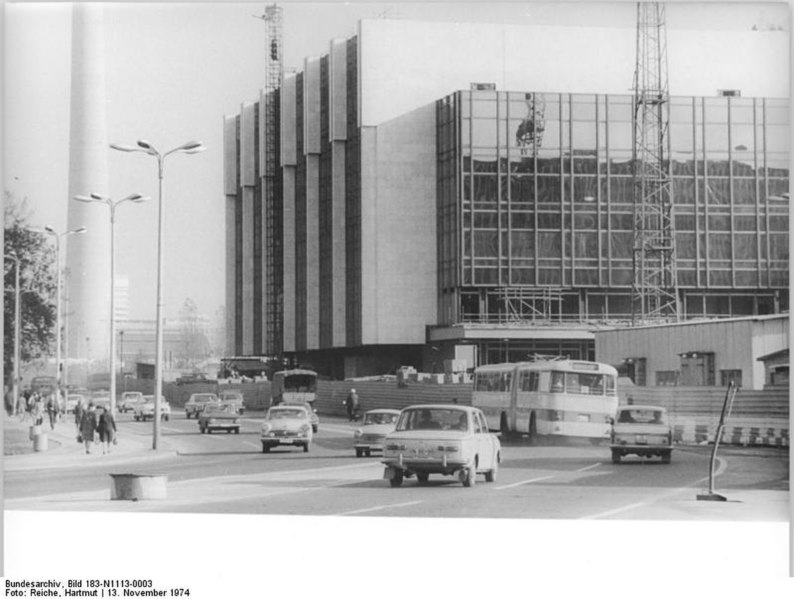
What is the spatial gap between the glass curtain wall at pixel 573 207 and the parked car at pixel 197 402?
13925mm

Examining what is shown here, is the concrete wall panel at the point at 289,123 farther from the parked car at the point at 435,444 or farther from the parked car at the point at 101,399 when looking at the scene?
the parked car at the point at 435,444

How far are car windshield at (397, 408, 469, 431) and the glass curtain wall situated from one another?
18.2 metres

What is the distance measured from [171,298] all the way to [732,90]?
19.0m

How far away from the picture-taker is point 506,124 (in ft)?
192

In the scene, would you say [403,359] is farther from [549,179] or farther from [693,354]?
[693,354]

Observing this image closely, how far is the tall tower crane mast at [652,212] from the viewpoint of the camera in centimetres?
4572

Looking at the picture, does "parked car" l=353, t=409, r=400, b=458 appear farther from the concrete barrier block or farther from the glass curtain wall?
the glass curtain wall

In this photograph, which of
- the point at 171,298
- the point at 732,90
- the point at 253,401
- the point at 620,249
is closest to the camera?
the point at 732,90

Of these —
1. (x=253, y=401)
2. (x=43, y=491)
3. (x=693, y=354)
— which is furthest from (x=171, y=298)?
(x=693, y=354)

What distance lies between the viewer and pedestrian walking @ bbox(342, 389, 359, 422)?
42800 mm

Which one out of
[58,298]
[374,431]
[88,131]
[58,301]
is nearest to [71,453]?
[58,301]

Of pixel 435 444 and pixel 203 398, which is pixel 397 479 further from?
pixel 203 398

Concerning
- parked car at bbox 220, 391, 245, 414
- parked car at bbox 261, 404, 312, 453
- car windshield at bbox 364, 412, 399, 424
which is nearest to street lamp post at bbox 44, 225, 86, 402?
parked car at bbox 220, 391, 245, 414

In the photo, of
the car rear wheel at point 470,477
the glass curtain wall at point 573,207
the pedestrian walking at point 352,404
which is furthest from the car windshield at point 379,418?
the glass curtain wall at point 573,207
